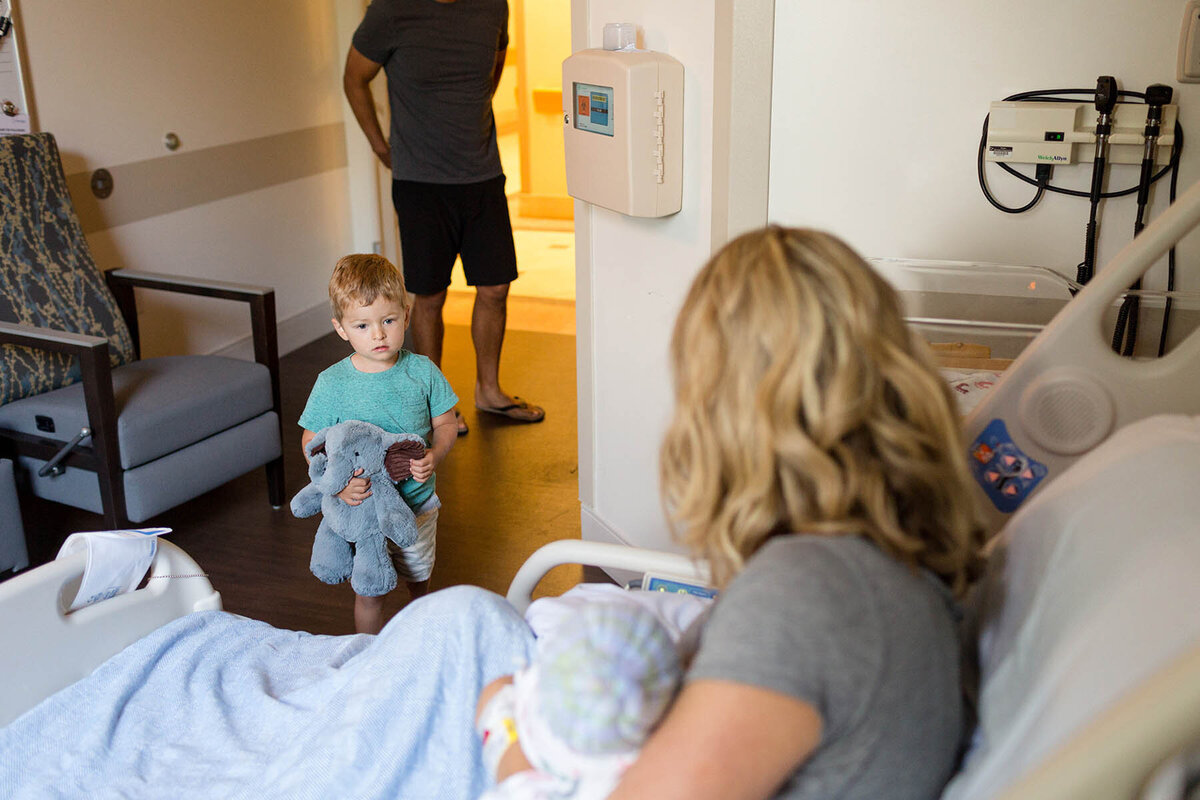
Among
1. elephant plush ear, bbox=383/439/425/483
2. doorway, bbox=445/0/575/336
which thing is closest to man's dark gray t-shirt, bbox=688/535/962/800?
elephant plush ear, bbox=383/439/425/483

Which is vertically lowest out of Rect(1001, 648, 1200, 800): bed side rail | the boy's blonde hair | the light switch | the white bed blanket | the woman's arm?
the white bed blanket

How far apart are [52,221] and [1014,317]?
2779 millimetres

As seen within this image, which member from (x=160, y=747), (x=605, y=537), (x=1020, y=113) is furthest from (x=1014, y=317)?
(x=160, y=747)

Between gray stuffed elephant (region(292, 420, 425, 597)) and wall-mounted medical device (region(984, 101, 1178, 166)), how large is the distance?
1394 mm

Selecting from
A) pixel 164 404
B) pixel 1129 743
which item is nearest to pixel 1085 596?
pixel 1129 743

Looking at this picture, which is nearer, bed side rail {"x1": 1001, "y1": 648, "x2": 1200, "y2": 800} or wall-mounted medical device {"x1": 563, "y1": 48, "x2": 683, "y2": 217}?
bed side rail {"x1": 1001, "y1": 648, "x2": 1200, "y2": 800}

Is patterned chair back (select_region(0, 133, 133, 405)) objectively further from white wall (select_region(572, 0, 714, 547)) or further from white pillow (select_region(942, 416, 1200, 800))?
white pillow (select_region(942, 416, 1200, 800))

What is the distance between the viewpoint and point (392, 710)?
4.58ft

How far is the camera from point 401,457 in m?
2.20

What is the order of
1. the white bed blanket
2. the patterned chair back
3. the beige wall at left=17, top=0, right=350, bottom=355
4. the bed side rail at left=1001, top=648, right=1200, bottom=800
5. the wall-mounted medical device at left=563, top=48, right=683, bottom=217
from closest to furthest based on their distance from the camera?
the bed side rail at left=1001, top=648, right=1200, bottom=800
the white bed blanket
the wall-mounted medical device at left=563, top=48, right=683, bottom=217
the patterned chair back
the beige wall at left=17, top=0, right=350, bottom=355

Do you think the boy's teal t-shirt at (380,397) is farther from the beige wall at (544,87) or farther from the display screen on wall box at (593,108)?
the beige wall at (544,87)

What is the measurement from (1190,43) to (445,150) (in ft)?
8.47

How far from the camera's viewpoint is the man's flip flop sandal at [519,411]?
415 cm

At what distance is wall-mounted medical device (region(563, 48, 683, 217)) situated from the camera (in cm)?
231
